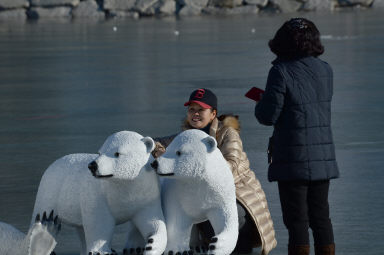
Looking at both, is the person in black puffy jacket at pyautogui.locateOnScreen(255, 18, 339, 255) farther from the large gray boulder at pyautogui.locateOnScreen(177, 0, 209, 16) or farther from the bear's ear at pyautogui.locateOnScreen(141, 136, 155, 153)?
the large gray boulder at pyautogui.locateOnScreen(177, 0, 209, 16)

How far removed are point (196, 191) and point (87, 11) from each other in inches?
1487

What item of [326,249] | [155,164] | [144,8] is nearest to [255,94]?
[155,164]

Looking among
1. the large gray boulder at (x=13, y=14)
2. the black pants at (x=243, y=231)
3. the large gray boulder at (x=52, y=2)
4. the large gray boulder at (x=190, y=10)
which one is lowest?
the large gray boulder at (x=13, y=14)

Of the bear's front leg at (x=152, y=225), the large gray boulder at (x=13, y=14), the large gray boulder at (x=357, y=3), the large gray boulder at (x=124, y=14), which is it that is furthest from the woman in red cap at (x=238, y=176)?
the large gray boulder at (x=357, y=3)

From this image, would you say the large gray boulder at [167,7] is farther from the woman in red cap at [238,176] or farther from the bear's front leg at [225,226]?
the bear's front leg at [225,226]

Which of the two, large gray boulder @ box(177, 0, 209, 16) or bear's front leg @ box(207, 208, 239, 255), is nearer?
bear's front leg @ box(207, 208, 239, 255)

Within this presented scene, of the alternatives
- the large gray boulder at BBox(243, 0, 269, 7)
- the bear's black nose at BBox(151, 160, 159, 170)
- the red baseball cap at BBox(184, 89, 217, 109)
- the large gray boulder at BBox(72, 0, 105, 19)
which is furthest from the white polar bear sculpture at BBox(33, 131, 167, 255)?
the large gray boulder at BBox(243, 0, 269, 7)

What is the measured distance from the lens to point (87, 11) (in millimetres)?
42625

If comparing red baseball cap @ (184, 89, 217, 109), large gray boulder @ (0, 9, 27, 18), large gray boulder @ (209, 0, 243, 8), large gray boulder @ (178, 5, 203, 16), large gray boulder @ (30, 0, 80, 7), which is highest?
red baseball cap @ (184, 89, 217, 109)

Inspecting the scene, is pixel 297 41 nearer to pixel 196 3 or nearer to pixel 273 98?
pixel 273 98

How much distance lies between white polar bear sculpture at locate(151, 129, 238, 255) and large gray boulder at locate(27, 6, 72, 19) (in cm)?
3711

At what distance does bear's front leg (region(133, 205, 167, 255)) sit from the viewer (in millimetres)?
5441

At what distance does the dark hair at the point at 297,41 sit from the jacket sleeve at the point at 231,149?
67 centimetres

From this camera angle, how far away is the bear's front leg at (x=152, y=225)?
17.9 feet
